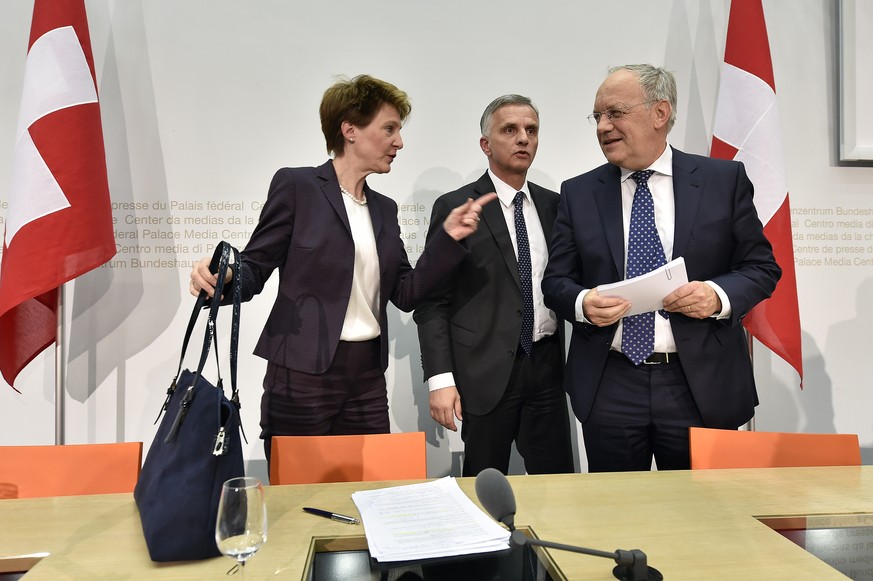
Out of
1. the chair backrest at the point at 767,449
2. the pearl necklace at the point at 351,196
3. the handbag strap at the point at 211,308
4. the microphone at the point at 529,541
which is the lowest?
the chair backrest at the point at 767,449

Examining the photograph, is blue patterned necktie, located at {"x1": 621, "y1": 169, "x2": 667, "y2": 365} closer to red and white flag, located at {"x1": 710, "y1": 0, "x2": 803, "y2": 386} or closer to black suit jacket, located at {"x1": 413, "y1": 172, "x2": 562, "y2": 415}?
black suit jacket, located at {"x1": 413, "y1": 172, "x2": 562, "y2": 415}

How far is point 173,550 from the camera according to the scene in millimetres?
1099

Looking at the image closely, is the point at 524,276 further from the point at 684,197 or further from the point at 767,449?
the point at 767,449

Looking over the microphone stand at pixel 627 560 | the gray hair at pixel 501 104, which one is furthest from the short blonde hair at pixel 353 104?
the microphone stand at pixel 627 560

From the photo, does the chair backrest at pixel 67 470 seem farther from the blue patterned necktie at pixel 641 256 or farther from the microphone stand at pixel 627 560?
the blue patterned necktie at pixel 641 256

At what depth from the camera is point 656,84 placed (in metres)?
2.20

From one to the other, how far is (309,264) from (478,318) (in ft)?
2.33

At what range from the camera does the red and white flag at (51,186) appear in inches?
104

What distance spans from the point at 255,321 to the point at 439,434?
1.16m

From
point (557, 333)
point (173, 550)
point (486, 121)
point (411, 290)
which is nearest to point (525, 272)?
point (557, 333)

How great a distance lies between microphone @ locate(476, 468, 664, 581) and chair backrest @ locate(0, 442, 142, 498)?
3.69ft

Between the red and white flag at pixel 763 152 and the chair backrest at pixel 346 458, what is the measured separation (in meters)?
2.12

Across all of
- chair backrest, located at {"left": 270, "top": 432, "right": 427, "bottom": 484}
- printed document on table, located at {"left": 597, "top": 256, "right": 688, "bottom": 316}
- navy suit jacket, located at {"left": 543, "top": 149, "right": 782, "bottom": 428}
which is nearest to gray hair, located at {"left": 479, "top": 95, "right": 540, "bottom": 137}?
navy suit jacket, located at {"left": 543, "top": 149, "right": 782, "bottom": 428}

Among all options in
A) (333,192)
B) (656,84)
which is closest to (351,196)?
(333,192)
